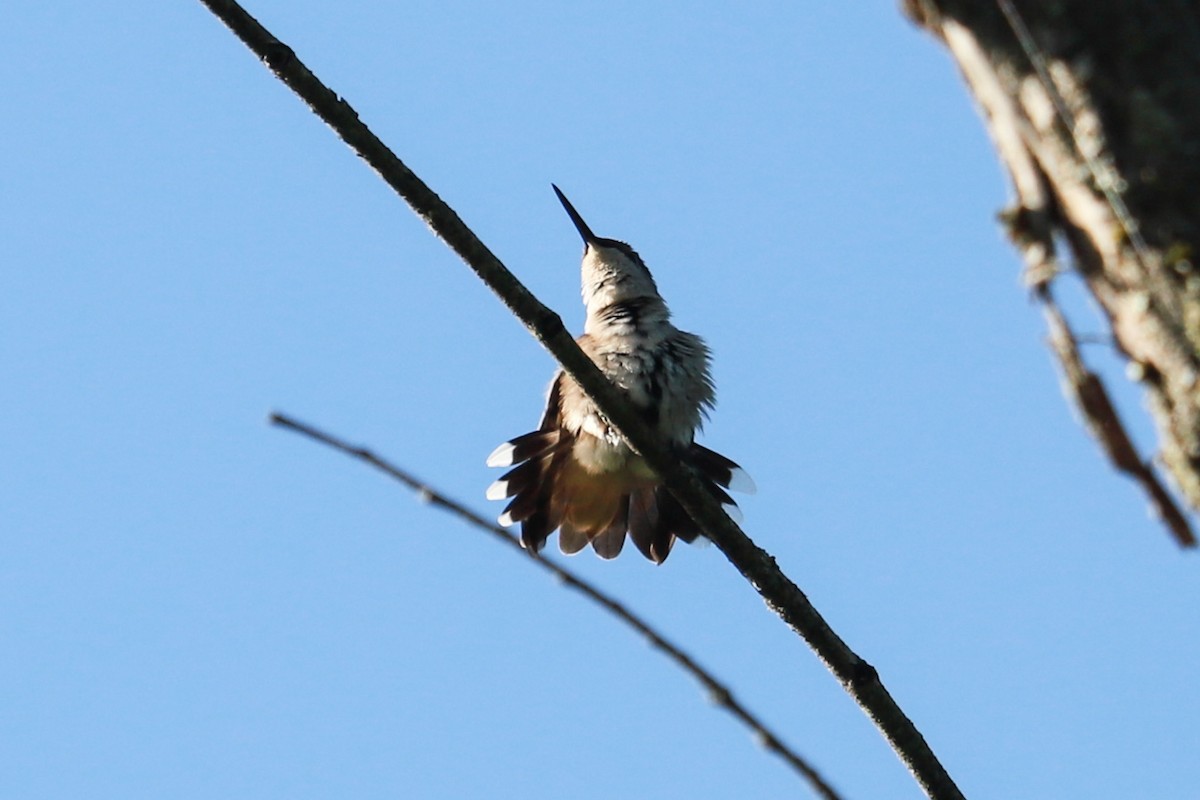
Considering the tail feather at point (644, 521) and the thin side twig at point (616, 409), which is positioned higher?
the tail feather at point (644, 521)

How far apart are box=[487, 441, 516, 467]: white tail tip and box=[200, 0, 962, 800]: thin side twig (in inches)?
87.9

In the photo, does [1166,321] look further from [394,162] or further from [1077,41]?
[394,162]

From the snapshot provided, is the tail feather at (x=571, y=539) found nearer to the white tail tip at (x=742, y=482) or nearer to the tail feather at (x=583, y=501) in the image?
the tail feather at (x=583, y=501)

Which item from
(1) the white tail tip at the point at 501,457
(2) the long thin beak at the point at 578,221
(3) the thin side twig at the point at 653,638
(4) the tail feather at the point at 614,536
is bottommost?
(3) the thin side twig at the point at 653,638

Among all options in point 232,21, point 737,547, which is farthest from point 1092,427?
point 232,21

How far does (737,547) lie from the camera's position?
319cm

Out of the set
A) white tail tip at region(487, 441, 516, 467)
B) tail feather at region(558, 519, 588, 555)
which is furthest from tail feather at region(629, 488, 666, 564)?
white tail tip at region(487, 441, 516, 467)

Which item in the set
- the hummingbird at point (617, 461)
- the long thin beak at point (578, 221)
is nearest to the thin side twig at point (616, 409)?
the hummingbird at point (617, 461)

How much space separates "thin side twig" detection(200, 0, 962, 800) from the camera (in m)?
2.70

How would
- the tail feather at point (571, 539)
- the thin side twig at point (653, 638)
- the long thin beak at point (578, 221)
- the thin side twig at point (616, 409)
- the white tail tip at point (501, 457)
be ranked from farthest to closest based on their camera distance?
the long thin beak at point (578, 221) < the tail feather at point (571, 539) < the white tail tip at point (501, 457) < the thin side twig at point (616, 409) < the thin side twig at point (653, 638)

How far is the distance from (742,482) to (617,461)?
0.59 metres

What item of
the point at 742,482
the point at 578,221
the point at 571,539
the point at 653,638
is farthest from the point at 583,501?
the point at 653,638

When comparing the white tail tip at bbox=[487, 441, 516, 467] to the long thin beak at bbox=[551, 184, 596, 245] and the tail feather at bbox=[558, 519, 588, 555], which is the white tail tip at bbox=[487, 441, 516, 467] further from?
Result: the long thin beak at bbox=[551, 184, 596, 245]

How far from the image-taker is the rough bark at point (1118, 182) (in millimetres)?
1820
